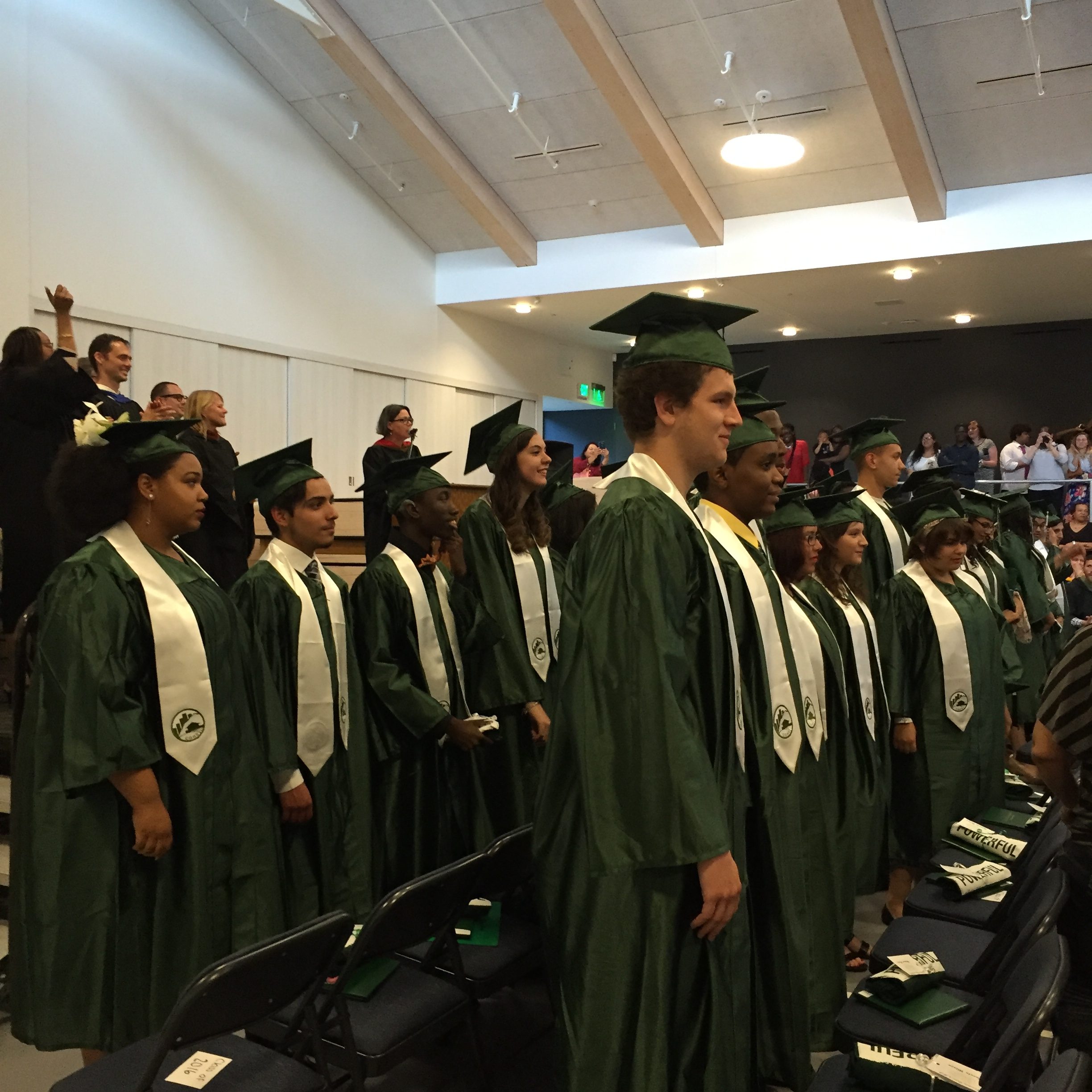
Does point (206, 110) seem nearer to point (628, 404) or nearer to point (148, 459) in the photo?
point (148, 459)

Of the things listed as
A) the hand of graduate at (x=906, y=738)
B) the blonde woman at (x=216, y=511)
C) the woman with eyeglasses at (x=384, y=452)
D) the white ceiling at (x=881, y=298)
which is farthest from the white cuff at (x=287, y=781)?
the white ceiling at (x=881, y=298)

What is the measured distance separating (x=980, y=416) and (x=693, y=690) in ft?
47.0

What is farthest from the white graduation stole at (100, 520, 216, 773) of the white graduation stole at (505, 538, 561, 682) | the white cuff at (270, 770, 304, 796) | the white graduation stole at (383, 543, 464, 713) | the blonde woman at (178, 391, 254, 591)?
the blonde woman at (178, 391, 254, 591)

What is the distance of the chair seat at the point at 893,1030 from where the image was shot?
2.20 metres

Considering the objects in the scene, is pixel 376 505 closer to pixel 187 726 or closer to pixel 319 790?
pixel 319 790

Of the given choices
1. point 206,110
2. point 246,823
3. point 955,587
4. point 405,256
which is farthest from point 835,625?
point 405,256

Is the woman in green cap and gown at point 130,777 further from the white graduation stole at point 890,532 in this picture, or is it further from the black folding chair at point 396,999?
the white graduation stole at point 890,532

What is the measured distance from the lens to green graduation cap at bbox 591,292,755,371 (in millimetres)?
2160

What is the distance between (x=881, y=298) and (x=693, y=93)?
14.2 feet

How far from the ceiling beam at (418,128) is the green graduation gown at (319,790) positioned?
7.03m

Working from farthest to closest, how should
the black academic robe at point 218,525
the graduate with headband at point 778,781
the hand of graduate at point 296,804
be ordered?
the black academic robe at point 218,525
the hand of graduate at point 296,804
the graduate with headband at point 778,781

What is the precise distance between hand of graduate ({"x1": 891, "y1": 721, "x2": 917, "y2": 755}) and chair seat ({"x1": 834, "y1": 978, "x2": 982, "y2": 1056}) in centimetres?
159

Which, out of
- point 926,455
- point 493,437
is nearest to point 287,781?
point 493,437

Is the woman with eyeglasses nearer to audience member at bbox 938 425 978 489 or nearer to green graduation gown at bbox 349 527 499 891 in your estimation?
green graduation gown at bbox 349 527 499 891
